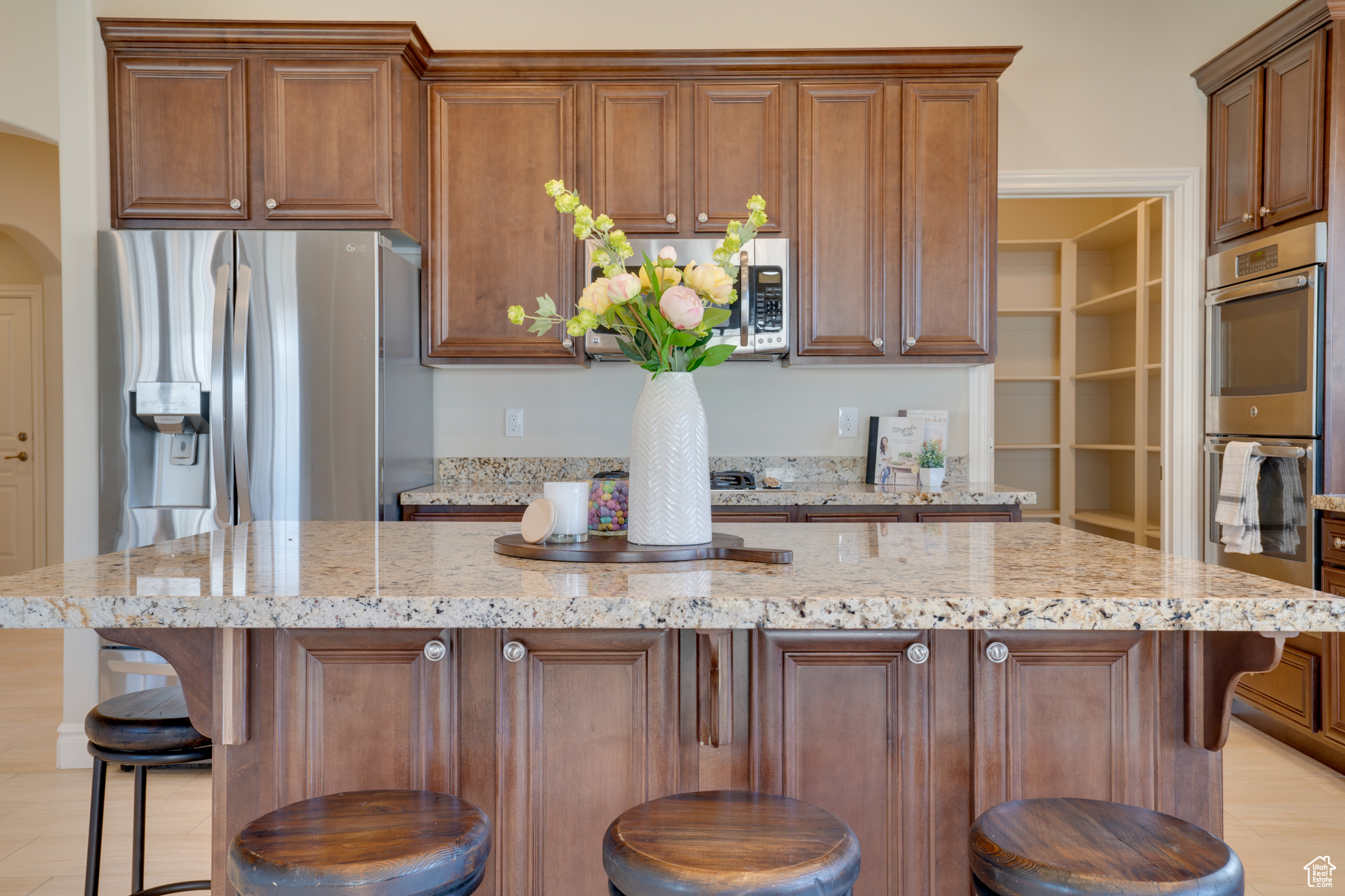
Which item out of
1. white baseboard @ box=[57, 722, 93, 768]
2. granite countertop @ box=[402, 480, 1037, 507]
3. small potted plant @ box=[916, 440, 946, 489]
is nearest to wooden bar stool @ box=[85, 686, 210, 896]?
granite countertop @ box=[402, 480, 1037, 507]

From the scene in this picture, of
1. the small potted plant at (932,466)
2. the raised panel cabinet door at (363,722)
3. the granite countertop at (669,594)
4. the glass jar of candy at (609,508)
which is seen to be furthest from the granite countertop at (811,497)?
the raised panel cabinet door at (363,722)

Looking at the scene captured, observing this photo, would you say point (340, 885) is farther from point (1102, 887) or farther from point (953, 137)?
point (953, 137)

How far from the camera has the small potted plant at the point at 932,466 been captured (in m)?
3.35

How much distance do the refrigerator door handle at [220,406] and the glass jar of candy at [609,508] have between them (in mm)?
1785

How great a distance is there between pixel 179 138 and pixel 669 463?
103 inches

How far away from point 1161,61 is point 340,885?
404 cm

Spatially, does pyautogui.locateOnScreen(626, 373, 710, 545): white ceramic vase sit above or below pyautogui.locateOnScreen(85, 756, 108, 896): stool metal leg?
above

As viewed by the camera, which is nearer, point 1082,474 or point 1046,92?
point 1046,92

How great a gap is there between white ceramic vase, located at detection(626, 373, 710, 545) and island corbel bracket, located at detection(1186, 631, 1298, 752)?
2.52 ft

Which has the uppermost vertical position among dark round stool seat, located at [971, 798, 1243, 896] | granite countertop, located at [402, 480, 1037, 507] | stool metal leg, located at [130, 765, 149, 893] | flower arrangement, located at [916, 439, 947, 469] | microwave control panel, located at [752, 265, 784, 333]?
microwave control panel, located at [752, 265, 784, 333]

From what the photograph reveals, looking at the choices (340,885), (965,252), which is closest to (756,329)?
(965,252)

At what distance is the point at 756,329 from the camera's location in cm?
325

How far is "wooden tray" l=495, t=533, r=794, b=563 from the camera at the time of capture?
142 centimetres

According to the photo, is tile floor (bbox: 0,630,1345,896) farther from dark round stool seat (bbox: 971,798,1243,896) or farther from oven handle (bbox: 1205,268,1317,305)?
oven handle (bbox: 1205,268,1317,305)
